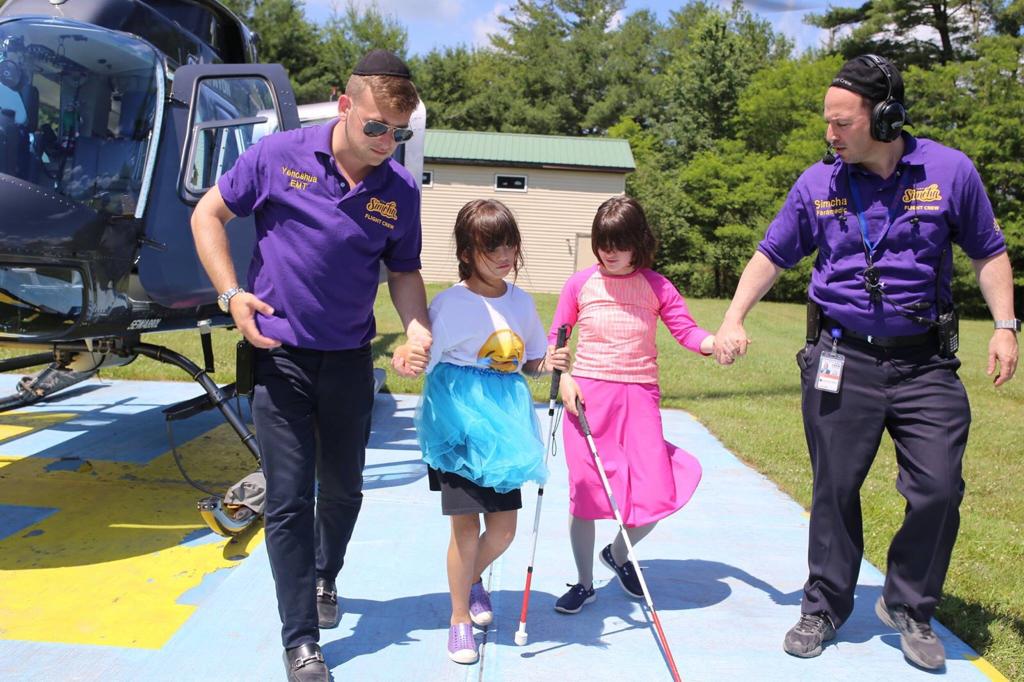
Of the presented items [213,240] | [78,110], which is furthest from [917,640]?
[78,110]

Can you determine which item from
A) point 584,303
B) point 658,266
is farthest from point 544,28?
point 584,303

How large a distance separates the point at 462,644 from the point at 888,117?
253 centimetres

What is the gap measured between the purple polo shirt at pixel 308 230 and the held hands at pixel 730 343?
1411 millimetres

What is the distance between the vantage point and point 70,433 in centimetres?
676

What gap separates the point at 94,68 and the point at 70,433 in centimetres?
318

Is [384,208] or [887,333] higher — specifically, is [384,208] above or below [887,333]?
above

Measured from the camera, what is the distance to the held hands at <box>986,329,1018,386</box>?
3346 mm

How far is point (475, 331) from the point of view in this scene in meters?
3.26

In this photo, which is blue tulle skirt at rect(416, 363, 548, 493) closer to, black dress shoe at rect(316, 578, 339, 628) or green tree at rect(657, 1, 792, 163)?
black dress shoe at rect(316, 578, 339, 628)

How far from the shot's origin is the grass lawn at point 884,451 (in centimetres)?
404

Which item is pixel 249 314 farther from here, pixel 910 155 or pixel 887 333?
pixel 910 155

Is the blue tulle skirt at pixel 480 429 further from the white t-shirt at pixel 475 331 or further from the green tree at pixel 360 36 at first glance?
the green tree at pixel 360 36

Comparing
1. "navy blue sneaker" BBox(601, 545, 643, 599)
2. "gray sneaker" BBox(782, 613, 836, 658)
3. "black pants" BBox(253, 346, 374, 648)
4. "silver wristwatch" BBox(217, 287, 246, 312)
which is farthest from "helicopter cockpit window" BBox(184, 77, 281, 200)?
"gray sneaker" BBox(782, 613, 836, 658)

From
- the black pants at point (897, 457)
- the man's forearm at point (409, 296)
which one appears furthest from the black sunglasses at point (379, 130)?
the black pants at point (897, 457)
